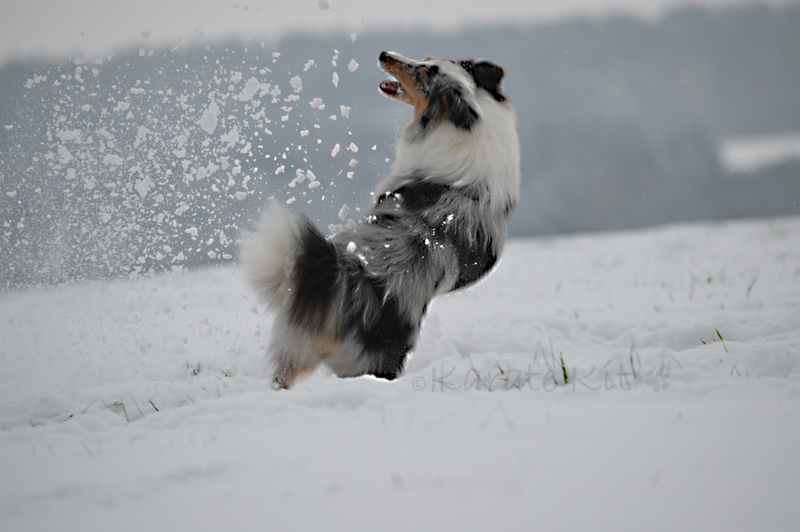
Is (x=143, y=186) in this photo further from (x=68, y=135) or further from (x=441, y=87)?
(x=441, y=87)

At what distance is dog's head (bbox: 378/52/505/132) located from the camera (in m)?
2.98

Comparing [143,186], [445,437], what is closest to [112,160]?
[143,186]

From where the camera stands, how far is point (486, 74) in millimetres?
3230

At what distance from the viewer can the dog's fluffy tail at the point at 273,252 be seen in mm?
2340

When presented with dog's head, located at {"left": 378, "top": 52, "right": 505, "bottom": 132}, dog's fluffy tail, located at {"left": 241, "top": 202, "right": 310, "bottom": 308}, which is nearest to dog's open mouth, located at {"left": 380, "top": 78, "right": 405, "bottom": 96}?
dog's head, located at {"left": 378, "top": 52, "right": 505, "bottom": 132}

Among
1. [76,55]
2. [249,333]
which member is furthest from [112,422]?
[76,55]

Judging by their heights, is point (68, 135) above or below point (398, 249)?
above

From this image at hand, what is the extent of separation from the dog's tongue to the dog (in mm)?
204

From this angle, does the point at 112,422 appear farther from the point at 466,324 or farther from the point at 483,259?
the point at 466,324

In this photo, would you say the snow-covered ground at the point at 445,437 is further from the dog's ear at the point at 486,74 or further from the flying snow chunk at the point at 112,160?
the dog's ear at the point at 486,74

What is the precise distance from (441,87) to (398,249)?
121cm

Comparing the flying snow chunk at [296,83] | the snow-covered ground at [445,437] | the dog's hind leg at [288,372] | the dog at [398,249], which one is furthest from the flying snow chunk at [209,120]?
the dog's hind leg at [288,372]

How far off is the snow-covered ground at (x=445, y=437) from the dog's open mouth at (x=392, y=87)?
1.64 m

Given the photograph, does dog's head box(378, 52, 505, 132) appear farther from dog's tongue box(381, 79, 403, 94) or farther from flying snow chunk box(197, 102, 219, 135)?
flying snow chunk box(197, 102, 219, 135)
